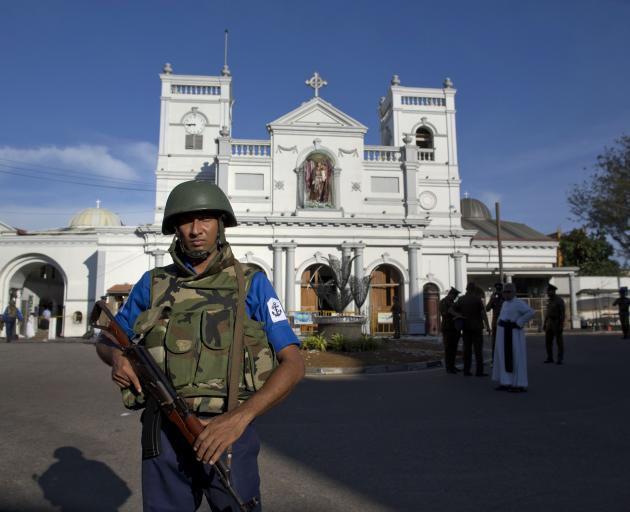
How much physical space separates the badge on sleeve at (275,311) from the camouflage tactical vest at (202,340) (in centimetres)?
6

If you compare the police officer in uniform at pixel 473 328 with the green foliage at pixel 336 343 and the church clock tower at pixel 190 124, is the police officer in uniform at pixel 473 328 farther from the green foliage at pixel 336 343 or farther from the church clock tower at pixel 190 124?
the church clock tower at pixel 190 124

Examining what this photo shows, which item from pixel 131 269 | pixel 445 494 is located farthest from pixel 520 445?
pixel 131 269

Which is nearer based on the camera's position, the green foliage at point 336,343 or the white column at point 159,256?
the green foliage at point 336,343

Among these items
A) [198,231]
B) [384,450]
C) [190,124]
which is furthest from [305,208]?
[198,231]

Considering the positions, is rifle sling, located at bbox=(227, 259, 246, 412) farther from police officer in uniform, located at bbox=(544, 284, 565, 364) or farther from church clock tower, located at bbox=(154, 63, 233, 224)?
church clock tower, located at bbox=(154, 63, 233, 224)

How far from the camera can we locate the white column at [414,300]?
83.7ft

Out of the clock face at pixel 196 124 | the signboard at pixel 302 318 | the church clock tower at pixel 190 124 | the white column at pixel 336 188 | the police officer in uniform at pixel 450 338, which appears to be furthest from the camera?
the clock face at pixel 196 124

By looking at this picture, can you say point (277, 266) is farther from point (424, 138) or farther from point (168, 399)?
point (168, 399)

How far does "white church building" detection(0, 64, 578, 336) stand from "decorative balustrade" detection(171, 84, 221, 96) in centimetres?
6

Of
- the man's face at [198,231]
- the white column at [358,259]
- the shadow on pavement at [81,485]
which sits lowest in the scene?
the shadow on pavement at [81,485]

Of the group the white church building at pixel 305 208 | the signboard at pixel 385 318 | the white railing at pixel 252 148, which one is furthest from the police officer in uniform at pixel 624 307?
the white railing at pixel 252 148

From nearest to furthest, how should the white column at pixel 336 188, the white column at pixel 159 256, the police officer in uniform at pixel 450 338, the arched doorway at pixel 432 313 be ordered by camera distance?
the police officer in uniform at pixel 450 338 < the arched doorway at pixel 432 313 < the white column at pixel 159 256 < the white column at pixel 336 188

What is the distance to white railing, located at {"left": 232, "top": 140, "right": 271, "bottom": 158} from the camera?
89.8 ft

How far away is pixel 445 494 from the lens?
349cm
